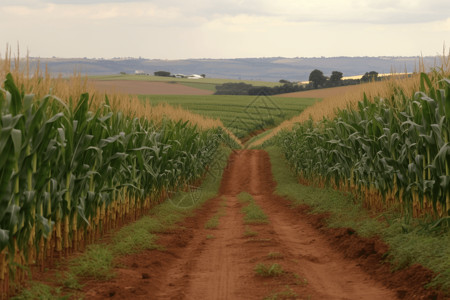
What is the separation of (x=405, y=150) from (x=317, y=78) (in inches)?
3720

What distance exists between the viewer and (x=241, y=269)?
7262 millimetres

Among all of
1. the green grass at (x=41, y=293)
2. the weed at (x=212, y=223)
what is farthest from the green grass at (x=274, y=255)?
the weed at (x=212, y=223)

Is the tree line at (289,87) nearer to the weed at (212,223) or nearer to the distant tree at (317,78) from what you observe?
the distant tree at (317,78)

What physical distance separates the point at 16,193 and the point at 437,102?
646 cm

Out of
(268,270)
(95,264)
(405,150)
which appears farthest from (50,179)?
(405,150)

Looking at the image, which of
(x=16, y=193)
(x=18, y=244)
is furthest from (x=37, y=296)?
(x=16, y=193)

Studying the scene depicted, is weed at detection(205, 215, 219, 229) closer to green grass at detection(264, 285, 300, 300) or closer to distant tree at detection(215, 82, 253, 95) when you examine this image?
green grass at detection(264, 285, 300, 300)

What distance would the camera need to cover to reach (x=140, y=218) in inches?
446

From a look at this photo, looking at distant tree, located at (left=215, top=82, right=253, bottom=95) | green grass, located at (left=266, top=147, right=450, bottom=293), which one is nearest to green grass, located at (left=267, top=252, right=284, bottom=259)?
green grass, located at (left=266, top=147, right=450, bottom=293)

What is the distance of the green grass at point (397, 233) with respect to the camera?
6309mm

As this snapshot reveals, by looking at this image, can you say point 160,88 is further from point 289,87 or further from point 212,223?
point 212,223

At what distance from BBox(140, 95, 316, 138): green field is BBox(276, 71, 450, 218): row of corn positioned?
43.7 m

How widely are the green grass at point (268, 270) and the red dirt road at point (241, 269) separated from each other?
7 cm

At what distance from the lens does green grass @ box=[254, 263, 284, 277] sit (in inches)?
264
